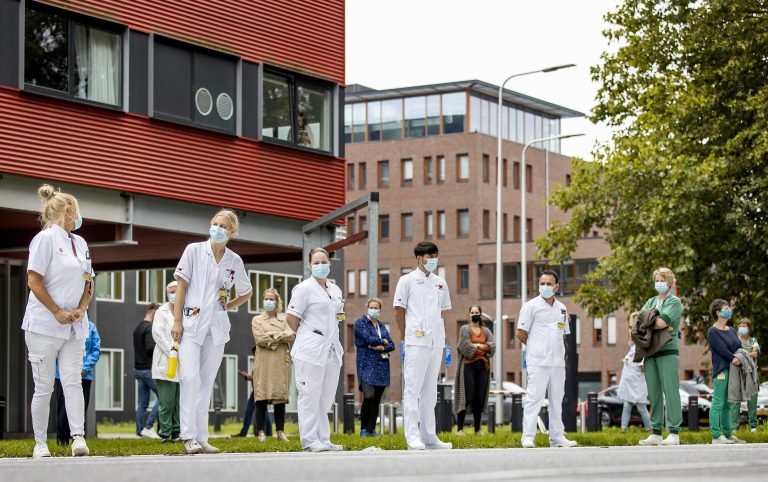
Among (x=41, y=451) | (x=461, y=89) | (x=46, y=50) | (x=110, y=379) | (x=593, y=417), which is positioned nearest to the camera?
(x=41, y=451)

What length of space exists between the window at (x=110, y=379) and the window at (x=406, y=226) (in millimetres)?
44804

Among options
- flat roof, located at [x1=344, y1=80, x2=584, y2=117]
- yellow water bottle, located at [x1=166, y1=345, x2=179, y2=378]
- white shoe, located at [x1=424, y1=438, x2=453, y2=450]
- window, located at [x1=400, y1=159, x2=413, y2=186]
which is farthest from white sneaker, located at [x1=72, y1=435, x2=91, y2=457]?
window, located at [x1=400, y1=159, x2=413, y2=186]

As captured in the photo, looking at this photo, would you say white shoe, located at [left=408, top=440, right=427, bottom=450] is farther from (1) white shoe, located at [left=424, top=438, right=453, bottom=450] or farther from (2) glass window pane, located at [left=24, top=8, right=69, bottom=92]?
(2) glass window pane, located at [left=24, top=8, right=69, bottom=92]

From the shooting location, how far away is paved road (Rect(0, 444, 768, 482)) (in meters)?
8.46

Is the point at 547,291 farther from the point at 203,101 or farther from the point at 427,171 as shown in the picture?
the point at 427,171

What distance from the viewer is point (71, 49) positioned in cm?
2250

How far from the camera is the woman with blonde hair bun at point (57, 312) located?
12.6 metres

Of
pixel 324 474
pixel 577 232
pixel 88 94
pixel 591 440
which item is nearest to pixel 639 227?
pixel 577 232

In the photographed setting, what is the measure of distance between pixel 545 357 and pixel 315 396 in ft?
9.86

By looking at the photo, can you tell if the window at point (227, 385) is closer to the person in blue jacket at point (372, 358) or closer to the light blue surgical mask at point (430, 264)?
the person in blue jacket at point (372, 358)

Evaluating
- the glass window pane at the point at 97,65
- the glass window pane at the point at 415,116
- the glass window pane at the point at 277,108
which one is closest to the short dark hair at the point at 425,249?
the glass window pane at the point at 97,65

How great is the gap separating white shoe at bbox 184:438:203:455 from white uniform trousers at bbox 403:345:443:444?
2.35m

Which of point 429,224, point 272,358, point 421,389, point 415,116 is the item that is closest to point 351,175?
point 415,116

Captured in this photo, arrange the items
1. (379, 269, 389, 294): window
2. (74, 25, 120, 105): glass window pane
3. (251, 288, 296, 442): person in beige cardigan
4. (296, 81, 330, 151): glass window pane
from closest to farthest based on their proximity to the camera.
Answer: (251, 288, 296, 442): person in beige cardigan < (74, 25, 120, 105): glass window pane < (296, 81, 330, 151): glass window pane < (379, 269, 389, 294): window
